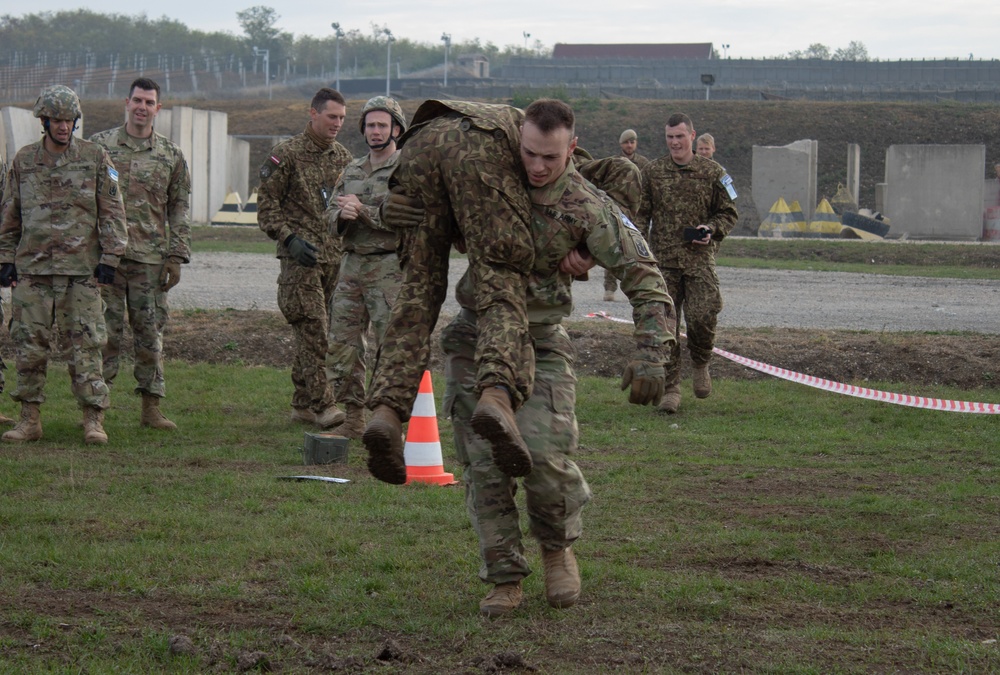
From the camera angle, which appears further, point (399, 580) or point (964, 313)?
point (964, 313)

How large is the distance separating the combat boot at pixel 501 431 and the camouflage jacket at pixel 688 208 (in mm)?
6296

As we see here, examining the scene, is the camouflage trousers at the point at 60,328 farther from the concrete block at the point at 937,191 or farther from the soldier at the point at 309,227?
the concrete block at the point at 937,191

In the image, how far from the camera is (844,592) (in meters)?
5.41

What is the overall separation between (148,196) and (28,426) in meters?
1.95

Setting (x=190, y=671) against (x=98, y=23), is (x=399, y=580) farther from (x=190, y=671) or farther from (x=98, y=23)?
(x=98, y=23)

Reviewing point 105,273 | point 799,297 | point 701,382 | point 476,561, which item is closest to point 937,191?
point 799,297

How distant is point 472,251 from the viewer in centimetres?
498

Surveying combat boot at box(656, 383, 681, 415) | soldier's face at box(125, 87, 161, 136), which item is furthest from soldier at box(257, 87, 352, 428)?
Result: combat boot at box(656, 383, 681, 415)

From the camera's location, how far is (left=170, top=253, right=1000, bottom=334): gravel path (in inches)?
634

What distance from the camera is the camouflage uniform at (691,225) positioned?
10.7m

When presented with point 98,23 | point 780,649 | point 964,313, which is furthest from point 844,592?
point 98,23

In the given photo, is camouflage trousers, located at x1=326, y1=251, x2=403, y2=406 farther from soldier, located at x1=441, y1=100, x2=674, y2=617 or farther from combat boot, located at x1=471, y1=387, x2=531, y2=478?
combat boot, located at x1=471, y1=387, x2=531, y2=478

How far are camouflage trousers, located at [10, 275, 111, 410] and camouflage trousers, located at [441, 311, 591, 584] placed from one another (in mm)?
4419

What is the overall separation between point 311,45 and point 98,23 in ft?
78.4
